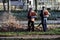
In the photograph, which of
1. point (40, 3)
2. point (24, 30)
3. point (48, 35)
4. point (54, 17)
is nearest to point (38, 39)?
point (48, 35)

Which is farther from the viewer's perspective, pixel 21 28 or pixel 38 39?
pixel 21 28

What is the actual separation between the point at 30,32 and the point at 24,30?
3.39 feet

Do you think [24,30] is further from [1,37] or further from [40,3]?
[40,3]

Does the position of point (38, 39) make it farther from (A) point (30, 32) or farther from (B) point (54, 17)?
(B) point (54, 17)

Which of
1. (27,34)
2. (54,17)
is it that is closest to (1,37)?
(27,34)

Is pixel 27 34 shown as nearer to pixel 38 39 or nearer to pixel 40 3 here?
pixel 38 39

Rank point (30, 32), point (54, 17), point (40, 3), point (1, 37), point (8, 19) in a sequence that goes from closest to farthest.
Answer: point (1, 37) → point (30, 32) → point (8, 19) → point (54, 17) → point (40, 3)

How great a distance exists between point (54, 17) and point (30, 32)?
36.9 feet

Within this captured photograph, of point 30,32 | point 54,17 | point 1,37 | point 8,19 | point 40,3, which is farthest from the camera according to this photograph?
point 40,3

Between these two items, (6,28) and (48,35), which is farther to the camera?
(6,28)

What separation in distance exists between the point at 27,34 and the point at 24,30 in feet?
5.31

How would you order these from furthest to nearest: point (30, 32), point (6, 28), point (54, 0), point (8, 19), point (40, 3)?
point (54, 0) → point (40, 3) → point (8, 19) → point (6, 28) → point (30, 32)

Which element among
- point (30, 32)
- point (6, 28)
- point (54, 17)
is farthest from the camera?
point (54, 17)

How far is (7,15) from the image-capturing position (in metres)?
20.2
